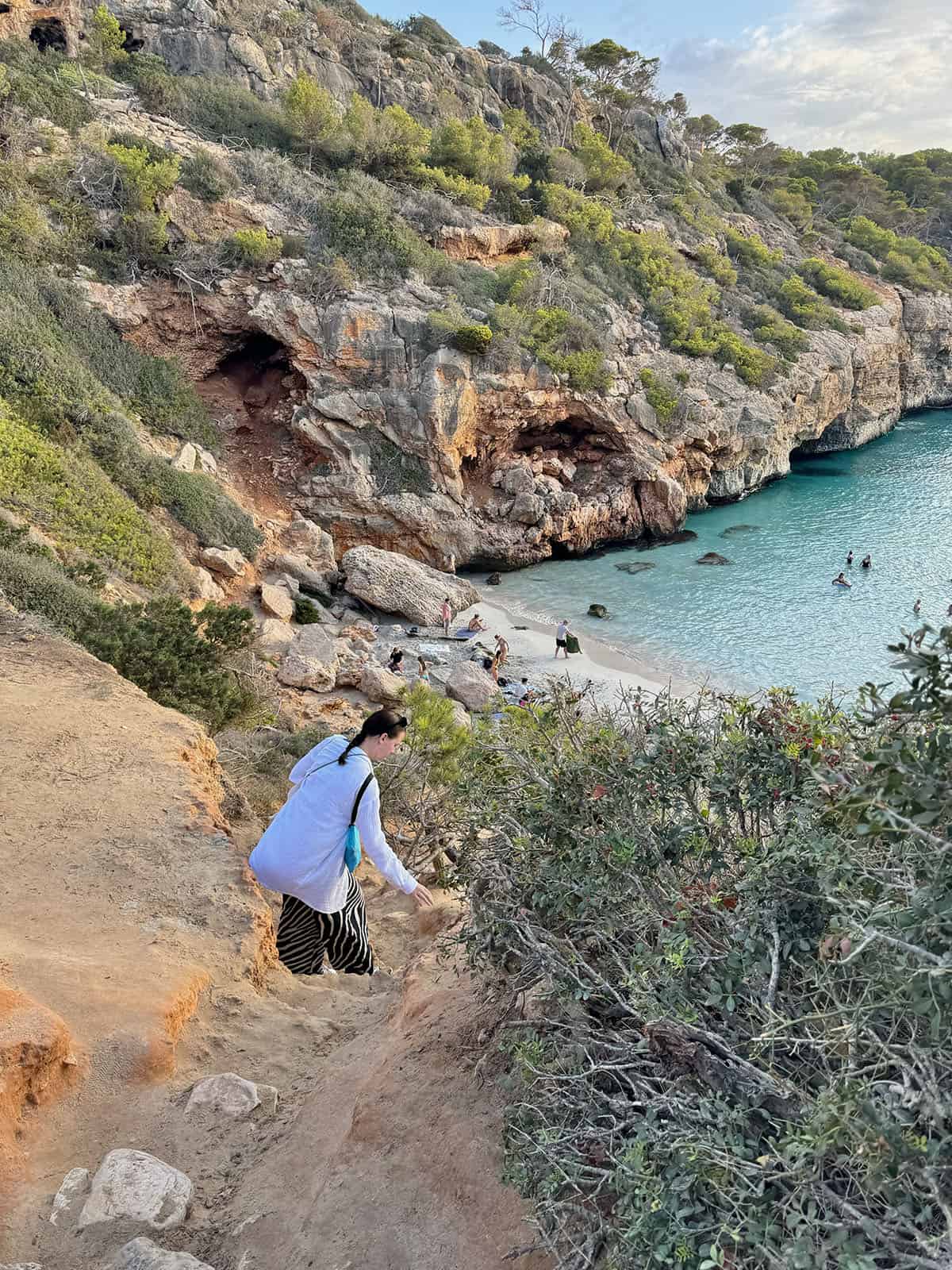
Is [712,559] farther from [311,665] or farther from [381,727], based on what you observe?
[381,727]

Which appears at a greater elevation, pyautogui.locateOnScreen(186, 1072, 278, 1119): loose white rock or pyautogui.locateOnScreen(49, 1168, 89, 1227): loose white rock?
pyautogui.locateOnScreen(49, 1168, 89, 1227): loose white rock

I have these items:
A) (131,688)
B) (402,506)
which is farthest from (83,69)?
(131,688)

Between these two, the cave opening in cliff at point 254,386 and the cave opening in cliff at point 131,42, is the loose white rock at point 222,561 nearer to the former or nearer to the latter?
the cave opening in cliff at point 254,386

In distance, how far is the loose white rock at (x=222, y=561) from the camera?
1639 centimetres

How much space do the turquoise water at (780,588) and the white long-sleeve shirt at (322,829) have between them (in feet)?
38.9

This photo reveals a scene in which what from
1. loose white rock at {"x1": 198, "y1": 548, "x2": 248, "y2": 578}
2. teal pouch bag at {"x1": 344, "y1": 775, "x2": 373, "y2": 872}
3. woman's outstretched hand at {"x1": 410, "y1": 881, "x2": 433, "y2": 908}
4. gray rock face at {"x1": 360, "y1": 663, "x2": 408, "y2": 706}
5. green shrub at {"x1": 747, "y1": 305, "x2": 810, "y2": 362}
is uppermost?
green shrub at {"x1": 747, "y1": 305, "x2": 810, "y2": 362}

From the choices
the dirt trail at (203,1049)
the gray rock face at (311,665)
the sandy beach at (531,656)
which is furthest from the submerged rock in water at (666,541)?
the dirt trail at (203,1049)

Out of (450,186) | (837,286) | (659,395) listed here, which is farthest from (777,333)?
(450,186)

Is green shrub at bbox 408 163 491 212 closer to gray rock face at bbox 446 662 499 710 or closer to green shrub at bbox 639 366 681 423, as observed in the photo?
green shrub at bbox 639 366 681 423

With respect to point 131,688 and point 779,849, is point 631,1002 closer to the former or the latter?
point 779,849

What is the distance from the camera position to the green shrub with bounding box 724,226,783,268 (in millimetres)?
38188

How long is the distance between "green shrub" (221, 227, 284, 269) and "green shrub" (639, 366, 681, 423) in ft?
43.4

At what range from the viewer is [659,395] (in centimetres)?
2577

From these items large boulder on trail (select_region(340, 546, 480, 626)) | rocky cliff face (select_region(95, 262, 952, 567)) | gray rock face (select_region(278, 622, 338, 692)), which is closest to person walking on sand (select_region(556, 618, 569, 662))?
large boulder on trail (select_region(340, 546, 480, 626))
